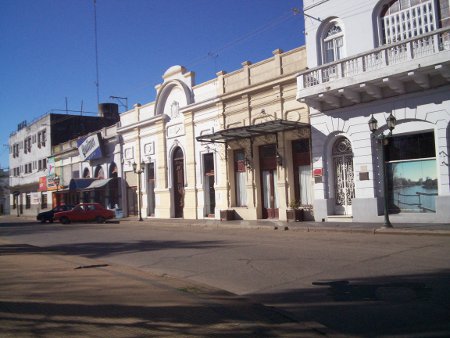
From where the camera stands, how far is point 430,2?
17.0 metres

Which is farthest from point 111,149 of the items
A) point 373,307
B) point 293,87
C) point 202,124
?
point 373,307

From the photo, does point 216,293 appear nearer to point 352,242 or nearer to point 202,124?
point 352,242

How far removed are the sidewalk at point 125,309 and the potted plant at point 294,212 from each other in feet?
41.9

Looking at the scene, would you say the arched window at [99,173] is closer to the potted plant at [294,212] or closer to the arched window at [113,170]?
the arched window at [113,170]

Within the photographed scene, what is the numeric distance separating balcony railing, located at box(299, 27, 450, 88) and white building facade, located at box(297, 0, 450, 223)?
0.12 ft

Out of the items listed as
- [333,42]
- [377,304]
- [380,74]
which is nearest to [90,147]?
[333,42]

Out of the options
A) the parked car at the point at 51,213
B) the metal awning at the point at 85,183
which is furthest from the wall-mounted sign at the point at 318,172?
the metal awning at the point at 85,183

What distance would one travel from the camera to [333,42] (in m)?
20.3

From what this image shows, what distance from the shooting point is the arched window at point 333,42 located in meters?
20.1

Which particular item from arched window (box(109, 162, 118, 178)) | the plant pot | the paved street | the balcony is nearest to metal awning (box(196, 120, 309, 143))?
the balcony

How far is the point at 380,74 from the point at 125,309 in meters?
14.2

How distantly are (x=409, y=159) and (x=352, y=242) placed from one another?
635 centimetres

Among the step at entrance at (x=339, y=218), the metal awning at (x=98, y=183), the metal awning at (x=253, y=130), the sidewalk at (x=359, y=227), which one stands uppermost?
the metal awning at (x=253, y=130)

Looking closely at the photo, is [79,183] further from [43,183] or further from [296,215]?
[296,215]
